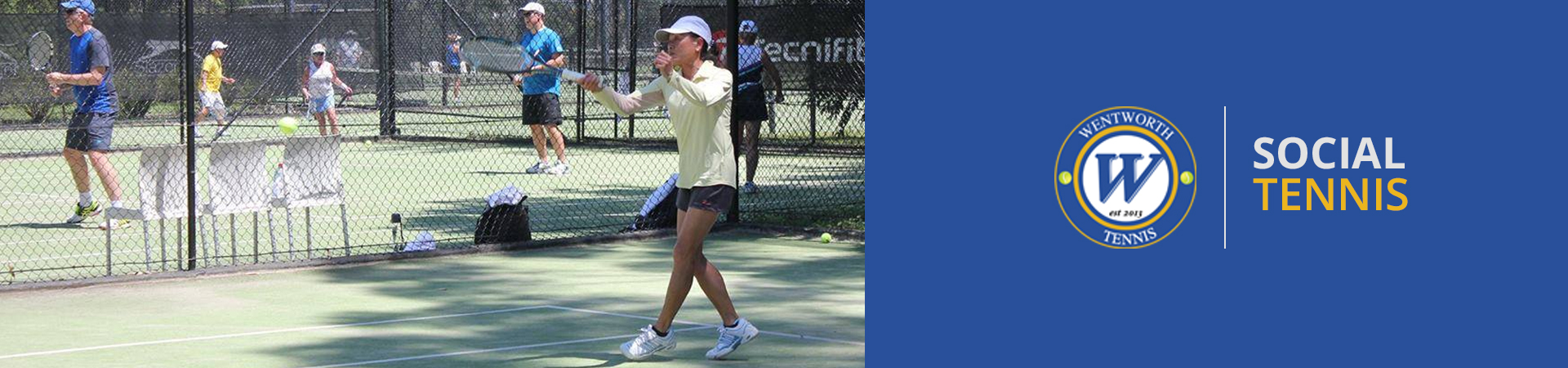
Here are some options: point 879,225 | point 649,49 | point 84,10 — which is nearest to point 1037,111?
point 879,225

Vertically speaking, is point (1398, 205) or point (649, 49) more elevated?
point (649, 49)

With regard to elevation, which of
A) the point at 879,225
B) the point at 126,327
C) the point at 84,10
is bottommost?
the point at 126,327

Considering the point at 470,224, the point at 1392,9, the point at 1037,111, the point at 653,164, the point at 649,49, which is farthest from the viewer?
the point at 649,49

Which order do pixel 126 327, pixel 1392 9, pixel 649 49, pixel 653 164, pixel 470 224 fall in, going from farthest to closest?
pixel 649 49
pixel 653 164
pixel 470 224
pixel 126 327
pixel 1392 9

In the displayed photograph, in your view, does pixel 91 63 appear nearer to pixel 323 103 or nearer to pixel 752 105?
pixel 752 105

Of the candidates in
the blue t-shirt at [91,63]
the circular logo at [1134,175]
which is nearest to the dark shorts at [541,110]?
the blue t-shirt at [91,63]

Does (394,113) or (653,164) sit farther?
(394,113)

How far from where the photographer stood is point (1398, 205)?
10.3ft

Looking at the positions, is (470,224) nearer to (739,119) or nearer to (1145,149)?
(739,119)

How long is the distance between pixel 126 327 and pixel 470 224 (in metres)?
4.60

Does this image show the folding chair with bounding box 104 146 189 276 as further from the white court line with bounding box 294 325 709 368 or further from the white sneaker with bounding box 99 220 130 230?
the white court line with bounding box 294 325 709 368

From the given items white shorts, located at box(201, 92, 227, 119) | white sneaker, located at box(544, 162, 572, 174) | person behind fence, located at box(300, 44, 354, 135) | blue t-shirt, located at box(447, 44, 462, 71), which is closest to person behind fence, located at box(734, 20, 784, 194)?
white sneaker, located at box(544, 162, 572, 174)

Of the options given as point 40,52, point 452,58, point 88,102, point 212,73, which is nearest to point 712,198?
point 88,102

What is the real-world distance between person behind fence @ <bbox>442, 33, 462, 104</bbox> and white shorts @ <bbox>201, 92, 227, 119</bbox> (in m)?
2.63
